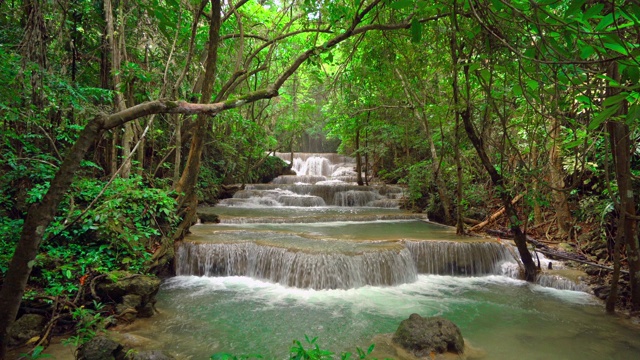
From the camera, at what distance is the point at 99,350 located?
3.14 metres

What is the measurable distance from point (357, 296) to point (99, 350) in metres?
3.83

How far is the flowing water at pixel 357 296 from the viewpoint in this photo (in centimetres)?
424

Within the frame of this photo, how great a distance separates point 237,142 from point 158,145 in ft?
14.5

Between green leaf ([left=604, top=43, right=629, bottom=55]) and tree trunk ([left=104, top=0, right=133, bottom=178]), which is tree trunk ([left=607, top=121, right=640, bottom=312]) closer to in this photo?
green leaf ([left=604, top=43, right=629, bottom=55])

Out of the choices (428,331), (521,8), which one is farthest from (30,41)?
(428,331)

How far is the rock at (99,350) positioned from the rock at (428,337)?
2.99 m

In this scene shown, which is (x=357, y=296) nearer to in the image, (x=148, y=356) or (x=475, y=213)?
(x=148, y=356)

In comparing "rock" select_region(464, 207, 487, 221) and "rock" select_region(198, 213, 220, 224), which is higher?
"rock" select_region(464, 207, 487, 221)

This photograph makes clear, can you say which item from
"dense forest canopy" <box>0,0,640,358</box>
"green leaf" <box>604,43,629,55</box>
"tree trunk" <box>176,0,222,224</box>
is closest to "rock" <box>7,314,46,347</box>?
"dense forest canopy" <box>0,0,640,358</box>

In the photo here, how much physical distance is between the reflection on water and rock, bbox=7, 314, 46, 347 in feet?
3.25

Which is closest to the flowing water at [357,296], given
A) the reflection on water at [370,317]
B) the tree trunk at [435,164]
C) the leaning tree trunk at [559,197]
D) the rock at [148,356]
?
the reflection on water at [370,317]

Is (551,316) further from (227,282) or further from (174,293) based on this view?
(174,293)

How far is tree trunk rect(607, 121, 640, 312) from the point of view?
12.7ft

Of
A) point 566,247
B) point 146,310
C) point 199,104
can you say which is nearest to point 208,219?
point 146,310
